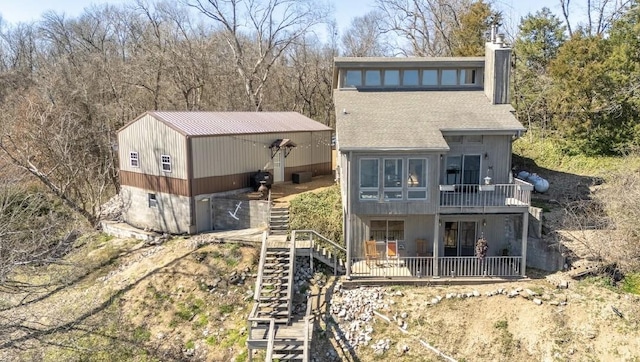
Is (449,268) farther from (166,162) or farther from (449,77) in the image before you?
(166,162)

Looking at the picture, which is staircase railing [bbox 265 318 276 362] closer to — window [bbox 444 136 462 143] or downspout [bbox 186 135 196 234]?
downspout [bbox 186 135 196 234]

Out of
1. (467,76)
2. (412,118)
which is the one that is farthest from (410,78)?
(412,118)

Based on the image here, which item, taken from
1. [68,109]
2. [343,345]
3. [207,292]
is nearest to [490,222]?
[343,345]

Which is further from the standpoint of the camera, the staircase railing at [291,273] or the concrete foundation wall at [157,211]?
the concrete foundation wall at [157,211]

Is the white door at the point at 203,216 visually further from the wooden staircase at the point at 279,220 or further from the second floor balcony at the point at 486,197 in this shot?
the second floor balcony at the point at 486,197

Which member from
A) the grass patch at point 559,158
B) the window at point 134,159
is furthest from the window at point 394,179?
the grass patch at point 559,158
